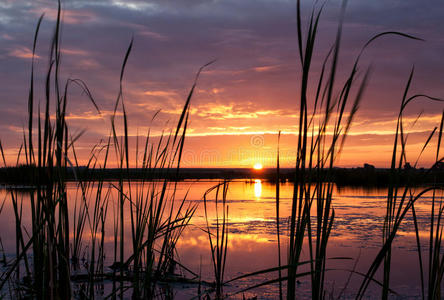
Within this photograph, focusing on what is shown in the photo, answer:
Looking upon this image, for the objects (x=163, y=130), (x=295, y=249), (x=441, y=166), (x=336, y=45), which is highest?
(x=336, y=45)

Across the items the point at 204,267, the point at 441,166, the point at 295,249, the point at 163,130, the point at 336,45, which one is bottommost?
the point at 204,267

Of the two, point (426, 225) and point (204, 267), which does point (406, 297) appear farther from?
point (426, 225)

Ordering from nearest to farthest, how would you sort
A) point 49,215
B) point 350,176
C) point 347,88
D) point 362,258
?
point 347,88
point 49,215
point 362,258
point 350,176

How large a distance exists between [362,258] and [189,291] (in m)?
2.42

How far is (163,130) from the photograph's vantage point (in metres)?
2.32

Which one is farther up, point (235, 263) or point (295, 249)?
point (295, 249)

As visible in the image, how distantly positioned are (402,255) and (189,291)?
2974mm

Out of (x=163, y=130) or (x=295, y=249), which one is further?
(x=163, y=130)

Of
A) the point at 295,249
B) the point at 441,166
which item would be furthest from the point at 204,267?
the point at 295,249

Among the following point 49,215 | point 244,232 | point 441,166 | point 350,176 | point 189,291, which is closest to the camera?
point 49,215

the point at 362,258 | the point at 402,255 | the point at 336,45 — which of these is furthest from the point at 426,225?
the point at 336,45

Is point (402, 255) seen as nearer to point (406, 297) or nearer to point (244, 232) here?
point (406, 297)

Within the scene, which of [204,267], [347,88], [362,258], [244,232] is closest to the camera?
[347,88]

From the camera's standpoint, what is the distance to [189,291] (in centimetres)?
329
